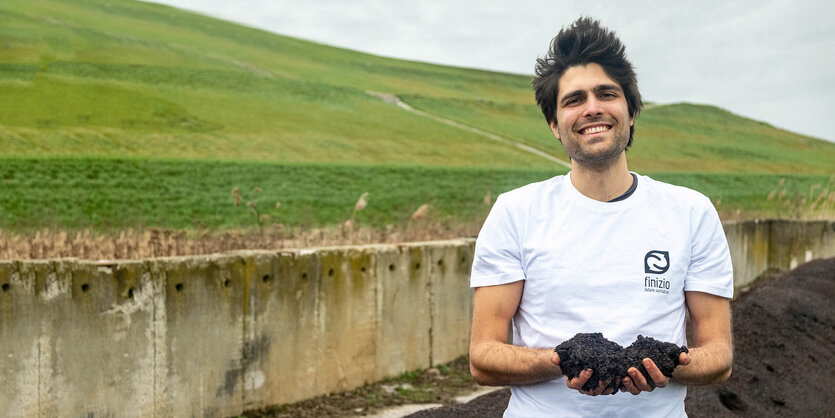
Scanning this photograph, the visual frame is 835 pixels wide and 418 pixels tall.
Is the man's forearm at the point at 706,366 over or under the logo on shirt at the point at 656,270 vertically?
under

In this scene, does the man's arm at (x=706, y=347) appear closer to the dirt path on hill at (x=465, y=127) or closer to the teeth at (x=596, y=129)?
the teeth at (x=596, y=129)

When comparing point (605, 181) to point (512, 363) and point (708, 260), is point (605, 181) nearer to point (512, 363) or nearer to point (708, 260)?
point (708, 260)

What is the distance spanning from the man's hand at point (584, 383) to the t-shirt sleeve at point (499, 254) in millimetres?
369

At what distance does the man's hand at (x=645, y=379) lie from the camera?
7.10ft

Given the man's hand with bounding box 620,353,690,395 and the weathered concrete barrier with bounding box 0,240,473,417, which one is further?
the weathered concrete barrier with bounding box 0,240,473,417

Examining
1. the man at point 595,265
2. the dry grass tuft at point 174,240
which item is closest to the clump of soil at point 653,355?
the man at point 595,265

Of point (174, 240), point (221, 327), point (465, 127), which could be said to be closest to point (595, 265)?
point (221, 327)

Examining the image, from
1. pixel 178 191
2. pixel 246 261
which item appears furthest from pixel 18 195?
pixel 246 261

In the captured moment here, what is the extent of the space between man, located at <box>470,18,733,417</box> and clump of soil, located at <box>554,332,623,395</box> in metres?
0.09

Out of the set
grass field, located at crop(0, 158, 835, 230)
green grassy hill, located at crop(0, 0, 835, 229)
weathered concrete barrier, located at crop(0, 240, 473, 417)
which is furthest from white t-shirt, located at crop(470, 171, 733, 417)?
green grassy hill, located at crop(0, 0, 835, 229)

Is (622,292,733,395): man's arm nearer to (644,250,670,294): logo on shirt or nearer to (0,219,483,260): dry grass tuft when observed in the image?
(644,250,670,294): logo on shirt

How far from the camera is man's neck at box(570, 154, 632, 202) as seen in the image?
8.43 feet

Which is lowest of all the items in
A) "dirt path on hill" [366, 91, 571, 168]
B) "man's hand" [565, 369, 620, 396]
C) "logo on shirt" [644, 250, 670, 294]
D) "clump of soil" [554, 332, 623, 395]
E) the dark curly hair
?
"man's hand" [565, 369, 620, 396]

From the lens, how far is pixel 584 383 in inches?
88.0
